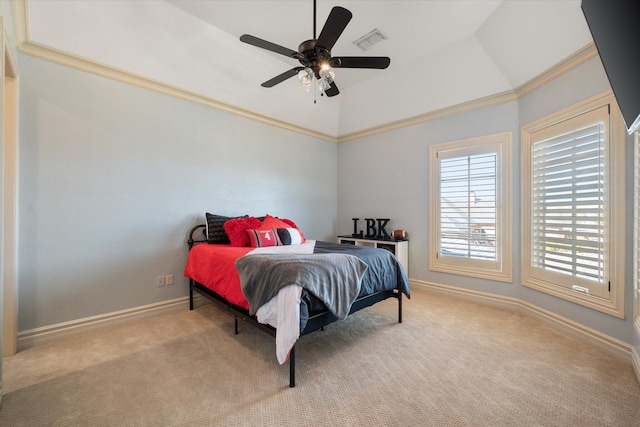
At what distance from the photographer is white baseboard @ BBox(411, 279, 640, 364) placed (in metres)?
2.23

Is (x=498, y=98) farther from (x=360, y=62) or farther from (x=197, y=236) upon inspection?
(x=197, y=236)

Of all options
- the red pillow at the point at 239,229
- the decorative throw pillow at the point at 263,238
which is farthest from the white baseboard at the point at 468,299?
the decorative throw pillow at the point at 263,238

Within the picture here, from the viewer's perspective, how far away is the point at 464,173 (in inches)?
149

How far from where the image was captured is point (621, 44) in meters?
1.32

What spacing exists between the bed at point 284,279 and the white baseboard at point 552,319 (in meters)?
1.35

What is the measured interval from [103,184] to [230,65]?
79.5 inches

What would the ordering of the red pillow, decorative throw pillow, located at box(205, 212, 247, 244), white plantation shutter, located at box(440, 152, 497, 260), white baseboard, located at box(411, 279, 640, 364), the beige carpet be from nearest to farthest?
the beige carpet < white baseboard, located at box(411, 279, 640, 364) < the red pillow < decorative throw pillow, located at box(205, 212, 247, 244) < white plantation shutter, located at box(440, 152, 497, 260)

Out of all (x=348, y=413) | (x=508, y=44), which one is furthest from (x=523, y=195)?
(x=348, y=413)

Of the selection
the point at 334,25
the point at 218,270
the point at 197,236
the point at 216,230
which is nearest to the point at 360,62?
the point at 334,25

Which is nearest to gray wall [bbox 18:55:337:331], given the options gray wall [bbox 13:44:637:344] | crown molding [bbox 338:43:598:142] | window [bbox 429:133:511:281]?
gray wall [bbox 13:44:637:344]

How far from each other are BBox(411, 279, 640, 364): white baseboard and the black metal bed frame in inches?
48.9

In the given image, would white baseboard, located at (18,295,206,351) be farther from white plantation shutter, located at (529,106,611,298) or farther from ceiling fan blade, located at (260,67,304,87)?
white plantation shutter, located at (529,106,611,298)

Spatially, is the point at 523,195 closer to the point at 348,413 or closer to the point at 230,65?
the point at 348,413

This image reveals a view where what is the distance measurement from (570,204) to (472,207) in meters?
1.11
